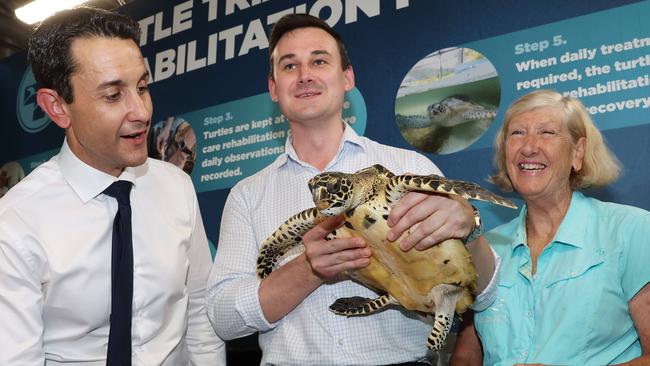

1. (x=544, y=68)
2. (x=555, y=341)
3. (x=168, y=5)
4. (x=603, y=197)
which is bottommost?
(x=555, y=341)

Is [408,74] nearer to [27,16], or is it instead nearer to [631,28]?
[631,28]

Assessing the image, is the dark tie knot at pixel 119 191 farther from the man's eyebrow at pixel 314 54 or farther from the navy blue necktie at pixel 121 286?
the man's eyebrow at pixel 314 54

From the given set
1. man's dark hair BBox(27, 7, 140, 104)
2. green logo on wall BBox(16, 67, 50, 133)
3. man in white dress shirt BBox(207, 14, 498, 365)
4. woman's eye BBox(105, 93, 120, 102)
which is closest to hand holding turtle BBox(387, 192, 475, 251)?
man in white dress shirt BBox(207, 14, 498, 365)

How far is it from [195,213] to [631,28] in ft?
→ 5.39

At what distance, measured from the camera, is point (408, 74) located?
7.79 feet

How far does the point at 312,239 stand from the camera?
1271 mm

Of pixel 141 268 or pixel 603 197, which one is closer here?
pixel 141 268

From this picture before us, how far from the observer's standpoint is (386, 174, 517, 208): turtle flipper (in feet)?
3.48

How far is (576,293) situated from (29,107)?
160 inches

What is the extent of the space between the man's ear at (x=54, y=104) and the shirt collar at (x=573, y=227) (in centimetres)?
130

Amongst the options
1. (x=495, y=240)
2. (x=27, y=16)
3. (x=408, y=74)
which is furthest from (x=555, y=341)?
(x=27, y=16)

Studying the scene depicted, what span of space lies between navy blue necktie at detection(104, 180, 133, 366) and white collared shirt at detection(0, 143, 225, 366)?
0.04 meters

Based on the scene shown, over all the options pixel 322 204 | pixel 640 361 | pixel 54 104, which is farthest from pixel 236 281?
pixel 640 361

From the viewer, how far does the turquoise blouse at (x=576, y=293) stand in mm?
1347
